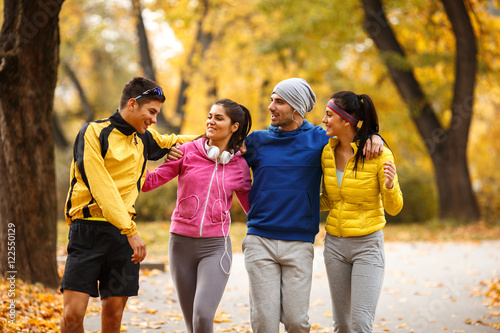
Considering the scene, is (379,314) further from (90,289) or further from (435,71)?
(435,71)

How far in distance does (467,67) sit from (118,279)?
15.2 metres

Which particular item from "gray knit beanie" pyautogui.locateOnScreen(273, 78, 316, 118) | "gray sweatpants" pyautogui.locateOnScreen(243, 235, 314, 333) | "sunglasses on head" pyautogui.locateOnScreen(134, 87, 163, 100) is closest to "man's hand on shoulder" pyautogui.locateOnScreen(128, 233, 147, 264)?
"gray sweatpants" pyautogui.locateOnScreen(243, 235, 314, 333)

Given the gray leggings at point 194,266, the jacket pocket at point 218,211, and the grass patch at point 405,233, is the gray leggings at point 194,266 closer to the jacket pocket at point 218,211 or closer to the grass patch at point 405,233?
the jacket pocket at point 218,211

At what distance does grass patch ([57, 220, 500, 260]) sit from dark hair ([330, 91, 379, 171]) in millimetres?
8269

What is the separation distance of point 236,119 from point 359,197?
3.69ft

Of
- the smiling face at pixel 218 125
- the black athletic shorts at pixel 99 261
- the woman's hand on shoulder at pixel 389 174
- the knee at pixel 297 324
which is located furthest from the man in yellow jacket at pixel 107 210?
the woman's hand on shoulder at pixel 389 174

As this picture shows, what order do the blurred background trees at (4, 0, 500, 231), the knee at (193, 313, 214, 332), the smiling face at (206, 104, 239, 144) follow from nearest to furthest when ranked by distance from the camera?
1. the knee at (193, 313, 214, 332)
2. the smiling face at (206, 104, 239, 144)
3. the blurred background trees at (4, 0, 500, 231)

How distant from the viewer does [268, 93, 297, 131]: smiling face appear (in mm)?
4375

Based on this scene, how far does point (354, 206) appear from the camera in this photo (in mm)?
4273

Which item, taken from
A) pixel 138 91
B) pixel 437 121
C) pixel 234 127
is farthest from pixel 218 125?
pixel 437 121

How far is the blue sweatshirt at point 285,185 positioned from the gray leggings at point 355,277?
0.26 m

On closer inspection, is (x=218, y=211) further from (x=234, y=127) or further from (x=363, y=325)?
(x=363, y=325)

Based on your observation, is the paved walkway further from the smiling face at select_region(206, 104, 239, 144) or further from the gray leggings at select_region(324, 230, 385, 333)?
the smiling face at select_region(206, 104, 239, 144)

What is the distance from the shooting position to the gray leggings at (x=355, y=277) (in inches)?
161
